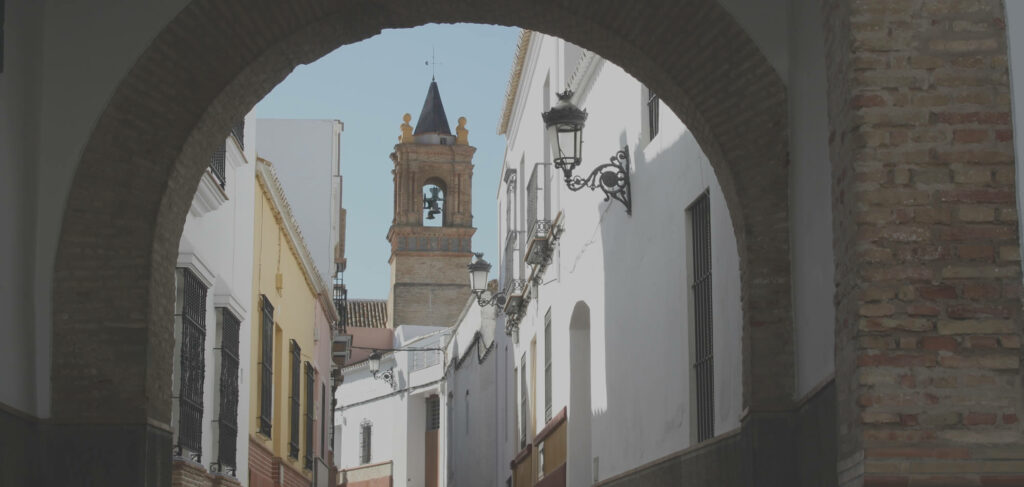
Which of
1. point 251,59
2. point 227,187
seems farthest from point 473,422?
point 251,59

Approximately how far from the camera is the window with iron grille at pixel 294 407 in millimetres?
18750

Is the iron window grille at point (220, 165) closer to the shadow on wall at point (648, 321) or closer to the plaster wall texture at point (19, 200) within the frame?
the shadow on wall at point (648, 321)

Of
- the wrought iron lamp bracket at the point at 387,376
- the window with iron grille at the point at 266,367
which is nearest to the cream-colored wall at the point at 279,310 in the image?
the window with iron grille at the point at 266,367

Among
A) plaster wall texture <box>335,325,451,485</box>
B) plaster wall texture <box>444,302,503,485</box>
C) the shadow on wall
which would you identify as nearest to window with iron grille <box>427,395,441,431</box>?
plaster wall texture <box>335,325,451,485</box>

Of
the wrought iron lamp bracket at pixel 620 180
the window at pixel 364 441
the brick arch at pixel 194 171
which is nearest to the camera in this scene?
the brick arch at pixel 194 171

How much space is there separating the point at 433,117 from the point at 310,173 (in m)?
30.3

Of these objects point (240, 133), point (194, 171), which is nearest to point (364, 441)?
point (240, 133)

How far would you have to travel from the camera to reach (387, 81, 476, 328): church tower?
5553 cm

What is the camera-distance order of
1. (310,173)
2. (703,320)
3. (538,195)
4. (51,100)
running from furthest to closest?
(310,173)
(538,195)
(703,320)
(51,100)

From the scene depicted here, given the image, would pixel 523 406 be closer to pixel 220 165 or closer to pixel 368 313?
pixel 220 165

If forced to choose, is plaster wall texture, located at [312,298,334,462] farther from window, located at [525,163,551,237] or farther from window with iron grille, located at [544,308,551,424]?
window with iron grille, located at [544,308,551,424]

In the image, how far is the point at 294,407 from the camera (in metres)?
19.0

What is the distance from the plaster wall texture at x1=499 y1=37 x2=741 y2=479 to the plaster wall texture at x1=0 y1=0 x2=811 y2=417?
2.63 meters

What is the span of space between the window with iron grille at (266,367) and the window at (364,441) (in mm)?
28371
